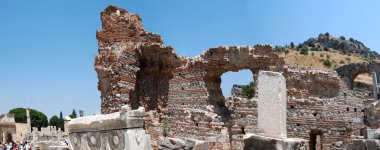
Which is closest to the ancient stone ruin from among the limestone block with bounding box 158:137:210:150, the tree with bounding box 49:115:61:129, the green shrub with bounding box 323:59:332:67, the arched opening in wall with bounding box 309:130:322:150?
the arched opening in wall with bounding box 309:130:322:150

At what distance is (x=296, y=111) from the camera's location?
15750 millimetres

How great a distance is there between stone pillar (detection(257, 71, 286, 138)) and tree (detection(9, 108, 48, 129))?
8165cm

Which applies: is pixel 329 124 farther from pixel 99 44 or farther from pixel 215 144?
pixel 99 44

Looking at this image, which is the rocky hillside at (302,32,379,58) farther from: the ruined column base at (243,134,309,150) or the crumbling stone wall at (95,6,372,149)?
the ruined column base at (243,134,309,150)

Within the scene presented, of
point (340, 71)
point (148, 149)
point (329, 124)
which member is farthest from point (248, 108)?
point (340, 71)

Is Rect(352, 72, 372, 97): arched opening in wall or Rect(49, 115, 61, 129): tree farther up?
Rect(352, 72, 372, 97): arched opening in wall

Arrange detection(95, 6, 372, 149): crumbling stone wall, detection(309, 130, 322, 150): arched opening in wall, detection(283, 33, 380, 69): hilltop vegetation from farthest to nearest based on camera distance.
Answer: detection(283, 33, 380, 69): hilltop vegetation < detection(95, 6, 372, 149): crumbling stone wall < detection(309, 130, 322, 150): arched opening in wall

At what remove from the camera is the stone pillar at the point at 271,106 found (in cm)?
762

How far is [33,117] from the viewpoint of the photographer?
8700 cm

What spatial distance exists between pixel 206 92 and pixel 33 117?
7227 centimetres

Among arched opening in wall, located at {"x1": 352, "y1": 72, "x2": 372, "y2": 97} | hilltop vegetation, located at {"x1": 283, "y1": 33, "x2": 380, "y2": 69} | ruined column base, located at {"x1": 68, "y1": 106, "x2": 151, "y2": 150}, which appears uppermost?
hilltop vegetation, located at {"x1": 283, "y1": 33, "x2": 380, "y2": 69}

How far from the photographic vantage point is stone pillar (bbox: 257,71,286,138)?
762 cm

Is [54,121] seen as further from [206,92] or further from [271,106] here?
[271,106]

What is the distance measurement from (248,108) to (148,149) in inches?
400
